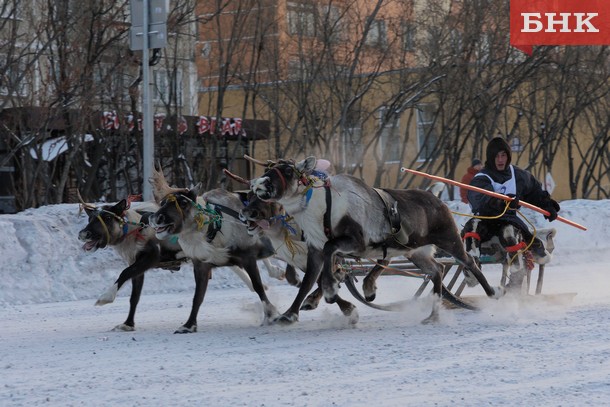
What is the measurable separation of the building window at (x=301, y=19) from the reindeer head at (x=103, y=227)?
13.9 meters

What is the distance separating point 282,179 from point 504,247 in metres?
3.09

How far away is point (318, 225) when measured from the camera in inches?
412

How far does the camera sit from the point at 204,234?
1095 cm

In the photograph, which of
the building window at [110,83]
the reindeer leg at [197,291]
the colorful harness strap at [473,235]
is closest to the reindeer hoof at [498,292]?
the colorful harness strap at [473,235]

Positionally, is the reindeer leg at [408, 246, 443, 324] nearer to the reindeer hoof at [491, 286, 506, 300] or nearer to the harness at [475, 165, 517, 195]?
the reindeer hoof at [491, 286, 506, 300]

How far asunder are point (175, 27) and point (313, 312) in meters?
10.7

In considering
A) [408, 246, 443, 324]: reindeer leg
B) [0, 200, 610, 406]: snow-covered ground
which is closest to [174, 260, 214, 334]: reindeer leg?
[0, 200, 610, 406]: snow-covered ground

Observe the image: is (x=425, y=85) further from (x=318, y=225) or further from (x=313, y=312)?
(x=318, y=225)

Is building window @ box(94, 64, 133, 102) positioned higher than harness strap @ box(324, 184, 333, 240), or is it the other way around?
building window @ box(94, 64, 133, 102)

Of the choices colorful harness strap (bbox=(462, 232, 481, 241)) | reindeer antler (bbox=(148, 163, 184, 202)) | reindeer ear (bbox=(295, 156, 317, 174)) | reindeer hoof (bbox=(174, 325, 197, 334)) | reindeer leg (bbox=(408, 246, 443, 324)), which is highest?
reindeer ear (bbox=(295, 156, 317, 174))

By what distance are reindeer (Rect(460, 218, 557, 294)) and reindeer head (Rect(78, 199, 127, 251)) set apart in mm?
3555

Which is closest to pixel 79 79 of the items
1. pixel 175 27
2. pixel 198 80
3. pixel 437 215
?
pixel 175 27

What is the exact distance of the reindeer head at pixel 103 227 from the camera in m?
11.2

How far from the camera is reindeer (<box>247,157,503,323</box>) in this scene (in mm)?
10258
